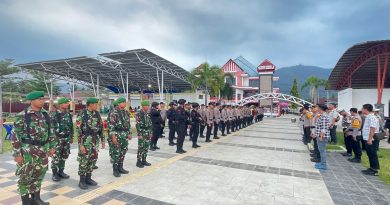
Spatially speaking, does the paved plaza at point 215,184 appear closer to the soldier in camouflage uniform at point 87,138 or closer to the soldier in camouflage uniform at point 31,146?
the soldier in camouflage uniform at point 87,138

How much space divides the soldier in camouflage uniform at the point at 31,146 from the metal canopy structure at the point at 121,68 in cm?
1615

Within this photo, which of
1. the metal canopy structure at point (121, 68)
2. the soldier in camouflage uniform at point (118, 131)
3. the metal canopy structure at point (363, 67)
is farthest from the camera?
the metal canopy structure at point (121, 68)

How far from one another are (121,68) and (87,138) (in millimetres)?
24048

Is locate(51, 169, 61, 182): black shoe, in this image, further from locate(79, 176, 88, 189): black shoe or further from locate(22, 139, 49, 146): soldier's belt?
locate(22, 139, 49, 146): soldier's belt

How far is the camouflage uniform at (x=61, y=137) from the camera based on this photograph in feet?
16.3

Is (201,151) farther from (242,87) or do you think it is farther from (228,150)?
(242,87)

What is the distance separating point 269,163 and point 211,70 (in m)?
19.4

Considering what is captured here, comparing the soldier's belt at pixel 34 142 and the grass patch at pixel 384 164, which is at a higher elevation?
the soldier's belt at pixel 34 142

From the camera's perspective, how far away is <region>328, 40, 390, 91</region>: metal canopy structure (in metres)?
15.6

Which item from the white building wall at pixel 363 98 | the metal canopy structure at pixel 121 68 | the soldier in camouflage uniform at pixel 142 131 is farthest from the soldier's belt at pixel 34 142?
the white building wall at pixel 363 98

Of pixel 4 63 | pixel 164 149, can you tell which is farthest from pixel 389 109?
pixel 4 63

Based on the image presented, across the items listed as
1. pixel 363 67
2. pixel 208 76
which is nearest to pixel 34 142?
pixel 363 67

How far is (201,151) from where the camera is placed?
324 inches

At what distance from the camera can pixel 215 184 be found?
479cm
